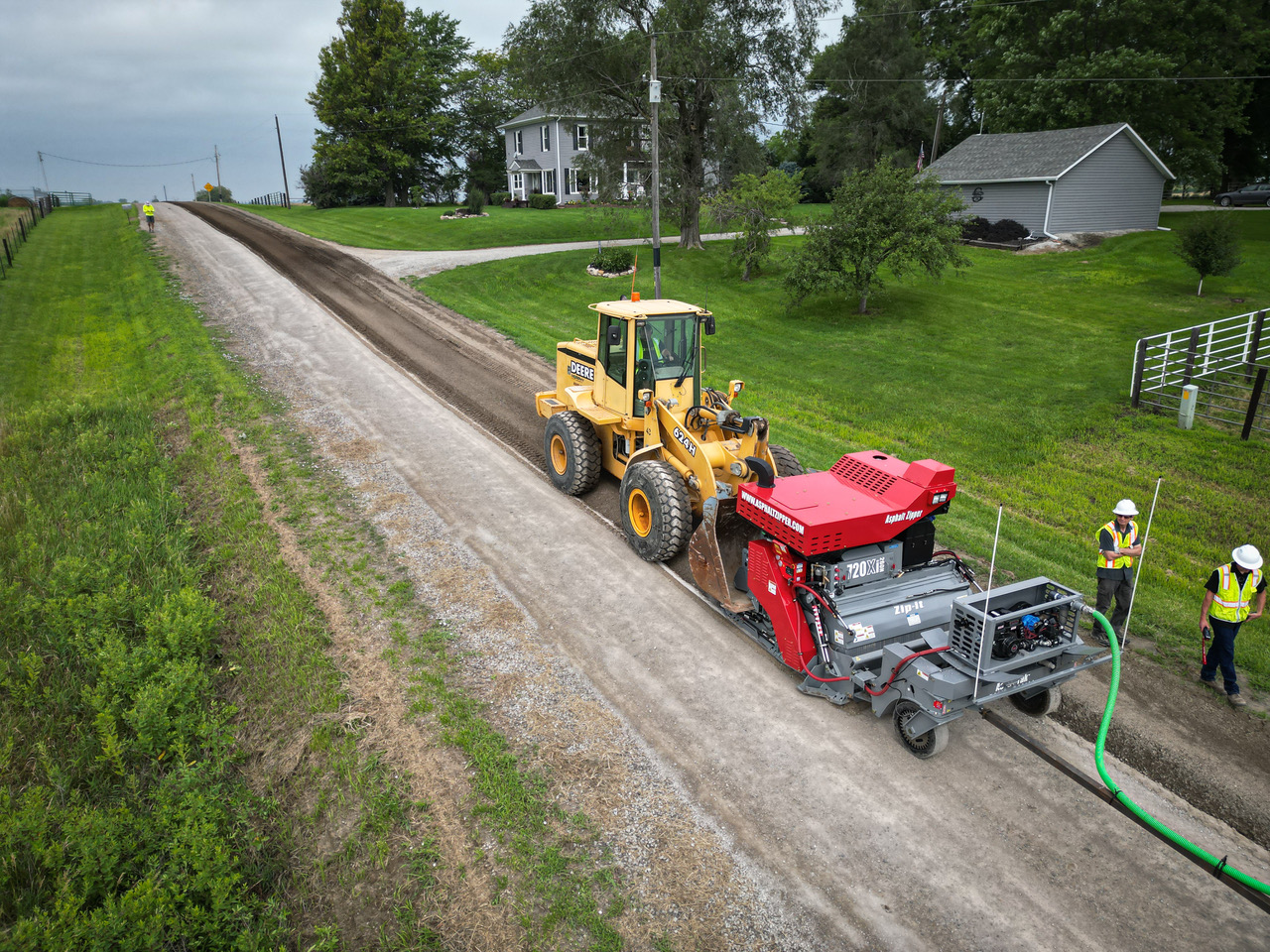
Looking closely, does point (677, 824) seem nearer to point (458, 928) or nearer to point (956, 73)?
point (458, 928)

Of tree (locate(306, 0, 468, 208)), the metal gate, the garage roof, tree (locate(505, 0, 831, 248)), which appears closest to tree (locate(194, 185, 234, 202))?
tree (locate(306, 0, 468, 208))

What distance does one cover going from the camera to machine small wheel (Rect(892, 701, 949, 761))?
6.55 m

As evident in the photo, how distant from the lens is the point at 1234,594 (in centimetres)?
720

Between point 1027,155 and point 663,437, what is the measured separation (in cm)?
3570

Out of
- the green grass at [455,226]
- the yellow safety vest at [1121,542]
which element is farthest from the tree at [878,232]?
the yellow safety vest at [1121,542]

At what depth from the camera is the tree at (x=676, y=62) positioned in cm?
2716

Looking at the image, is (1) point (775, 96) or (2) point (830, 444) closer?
(2) point (830, 444)

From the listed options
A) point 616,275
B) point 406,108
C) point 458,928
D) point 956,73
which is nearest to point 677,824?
point 458,928

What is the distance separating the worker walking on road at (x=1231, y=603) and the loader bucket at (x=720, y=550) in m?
4.41

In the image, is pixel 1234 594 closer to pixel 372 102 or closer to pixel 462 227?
pixel 462 227

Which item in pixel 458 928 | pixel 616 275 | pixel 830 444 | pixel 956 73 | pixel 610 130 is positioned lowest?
pixel 458 928

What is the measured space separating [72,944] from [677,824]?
414cm

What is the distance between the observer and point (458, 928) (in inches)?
205

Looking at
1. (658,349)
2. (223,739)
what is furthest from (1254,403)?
(223,739)
